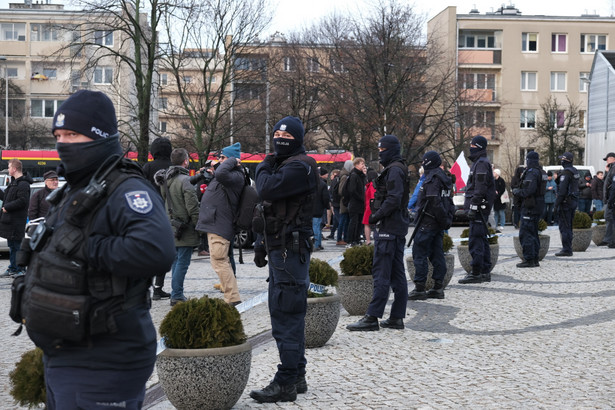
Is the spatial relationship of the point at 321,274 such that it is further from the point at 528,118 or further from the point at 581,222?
the point at 528,118

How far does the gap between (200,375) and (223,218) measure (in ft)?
14.4

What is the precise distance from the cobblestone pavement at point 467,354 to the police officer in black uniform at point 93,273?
277 cm

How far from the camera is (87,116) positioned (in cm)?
335

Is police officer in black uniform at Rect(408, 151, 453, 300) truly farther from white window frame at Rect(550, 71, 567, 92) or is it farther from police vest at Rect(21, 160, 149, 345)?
white window frame at Rect(550, 71, 567, 92)

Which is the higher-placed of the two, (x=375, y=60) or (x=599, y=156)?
(x=375, y=60)

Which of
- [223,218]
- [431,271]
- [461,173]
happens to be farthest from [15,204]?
[461,173]

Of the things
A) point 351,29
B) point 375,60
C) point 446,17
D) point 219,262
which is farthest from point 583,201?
point 446,17

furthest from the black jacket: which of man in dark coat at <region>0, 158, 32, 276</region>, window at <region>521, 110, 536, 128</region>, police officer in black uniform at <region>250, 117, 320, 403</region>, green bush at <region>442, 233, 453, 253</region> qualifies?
window at <region>521, 110, 536, 128</region>

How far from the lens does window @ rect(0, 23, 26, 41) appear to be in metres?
71.8

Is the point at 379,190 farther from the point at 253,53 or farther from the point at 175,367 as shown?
the point at 253,53

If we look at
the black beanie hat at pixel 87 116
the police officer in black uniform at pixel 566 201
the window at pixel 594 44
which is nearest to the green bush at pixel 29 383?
the black beanie hat at pixel 87 116

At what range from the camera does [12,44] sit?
71375 mm

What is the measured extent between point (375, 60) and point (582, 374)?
1169 inches

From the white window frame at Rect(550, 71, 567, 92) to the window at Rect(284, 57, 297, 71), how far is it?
29.0m
